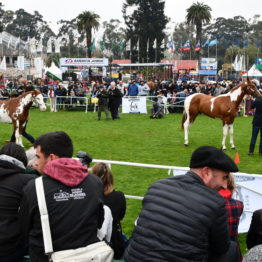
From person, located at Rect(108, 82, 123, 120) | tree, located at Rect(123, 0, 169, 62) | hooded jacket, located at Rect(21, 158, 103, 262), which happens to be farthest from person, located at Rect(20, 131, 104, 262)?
tree, located at Rect(123, 0, 169, 62)

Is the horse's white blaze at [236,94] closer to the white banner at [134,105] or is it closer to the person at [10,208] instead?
the white banner at [134,105]

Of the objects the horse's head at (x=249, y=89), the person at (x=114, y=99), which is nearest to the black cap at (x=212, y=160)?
the horse's head at (x=249, y=89)

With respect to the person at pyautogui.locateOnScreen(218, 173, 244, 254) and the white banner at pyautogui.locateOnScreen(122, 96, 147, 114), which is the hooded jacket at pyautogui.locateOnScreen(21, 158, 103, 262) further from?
the white banner at pyautogui.locateOnScreen(122, 96, 147, 114)

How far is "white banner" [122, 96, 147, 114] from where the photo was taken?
23.7m

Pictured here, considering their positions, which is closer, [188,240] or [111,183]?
[188,240]

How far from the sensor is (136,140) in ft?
49.7

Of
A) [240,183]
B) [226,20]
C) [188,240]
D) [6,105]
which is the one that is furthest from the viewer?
[226,20]

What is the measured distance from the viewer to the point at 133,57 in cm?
7662

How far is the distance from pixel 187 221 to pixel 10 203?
164 centimetres

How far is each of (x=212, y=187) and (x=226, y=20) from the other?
152 meters

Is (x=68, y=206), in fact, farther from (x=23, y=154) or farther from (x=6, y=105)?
(x=6, y=105)

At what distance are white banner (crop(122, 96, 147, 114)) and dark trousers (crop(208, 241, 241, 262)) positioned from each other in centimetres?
2077

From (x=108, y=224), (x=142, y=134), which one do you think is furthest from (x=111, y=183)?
(x=142, y=134)

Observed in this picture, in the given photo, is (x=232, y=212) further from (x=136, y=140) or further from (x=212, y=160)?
(x=136, y=140)
